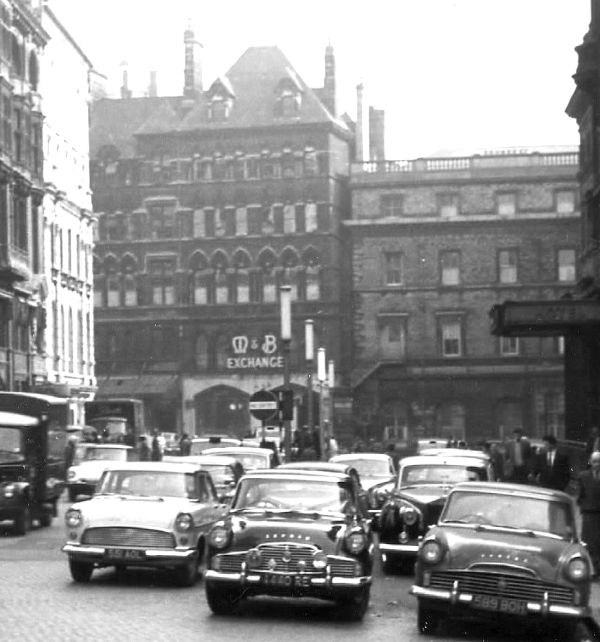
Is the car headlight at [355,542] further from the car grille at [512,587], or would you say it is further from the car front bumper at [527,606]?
the car grille at [512,587]

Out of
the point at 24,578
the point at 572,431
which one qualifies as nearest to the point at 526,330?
the point at 572,431

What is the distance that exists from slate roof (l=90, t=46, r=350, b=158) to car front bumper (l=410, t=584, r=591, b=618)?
2941 inches

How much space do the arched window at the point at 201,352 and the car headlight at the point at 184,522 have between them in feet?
232

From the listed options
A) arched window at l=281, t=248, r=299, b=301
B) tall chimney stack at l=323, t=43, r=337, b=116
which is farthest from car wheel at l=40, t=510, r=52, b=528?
tall chimney stack at l=323, t=43, r=337, b=116

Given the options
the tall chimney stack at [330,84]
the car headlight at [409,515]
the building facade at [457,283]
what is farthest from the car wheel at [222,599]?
the tall chimney stack at [330,84]

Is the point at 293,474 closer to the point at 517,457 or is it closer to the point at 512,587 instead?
the point at 512,587

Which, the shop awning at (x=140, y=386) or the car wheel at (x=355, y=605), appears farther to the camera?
the shop awning at (x=140, y=386)

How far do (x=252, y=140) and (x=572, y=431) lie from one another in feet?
145

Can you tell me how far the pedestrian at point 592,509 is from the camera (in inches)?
842

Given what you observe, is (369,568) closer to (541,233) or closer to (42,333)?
Answer: (42,333)

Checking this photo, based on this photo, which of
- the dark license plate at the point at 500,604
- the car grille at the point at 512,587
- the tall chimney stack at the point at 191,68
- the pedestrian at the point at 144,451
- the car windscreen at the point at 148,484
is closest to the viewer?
the dark license plate at the point at 500,604

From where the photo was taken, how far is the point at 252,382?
89.2 meters

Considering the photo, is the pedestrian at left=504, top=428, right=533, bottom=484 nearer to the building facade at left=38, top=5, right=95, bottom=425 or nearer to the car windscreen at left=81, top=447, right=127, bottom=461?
the car windscreen at left=81, top=447, right=127, bottom=461

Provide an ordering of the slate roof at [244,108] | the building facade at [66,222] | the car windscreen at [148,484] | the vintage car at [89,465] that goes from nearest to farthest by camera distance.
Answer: the car windscreen at [148,484], the vintage car at [89,465], the building facade at [66,222], the slate roof at [244,108]
